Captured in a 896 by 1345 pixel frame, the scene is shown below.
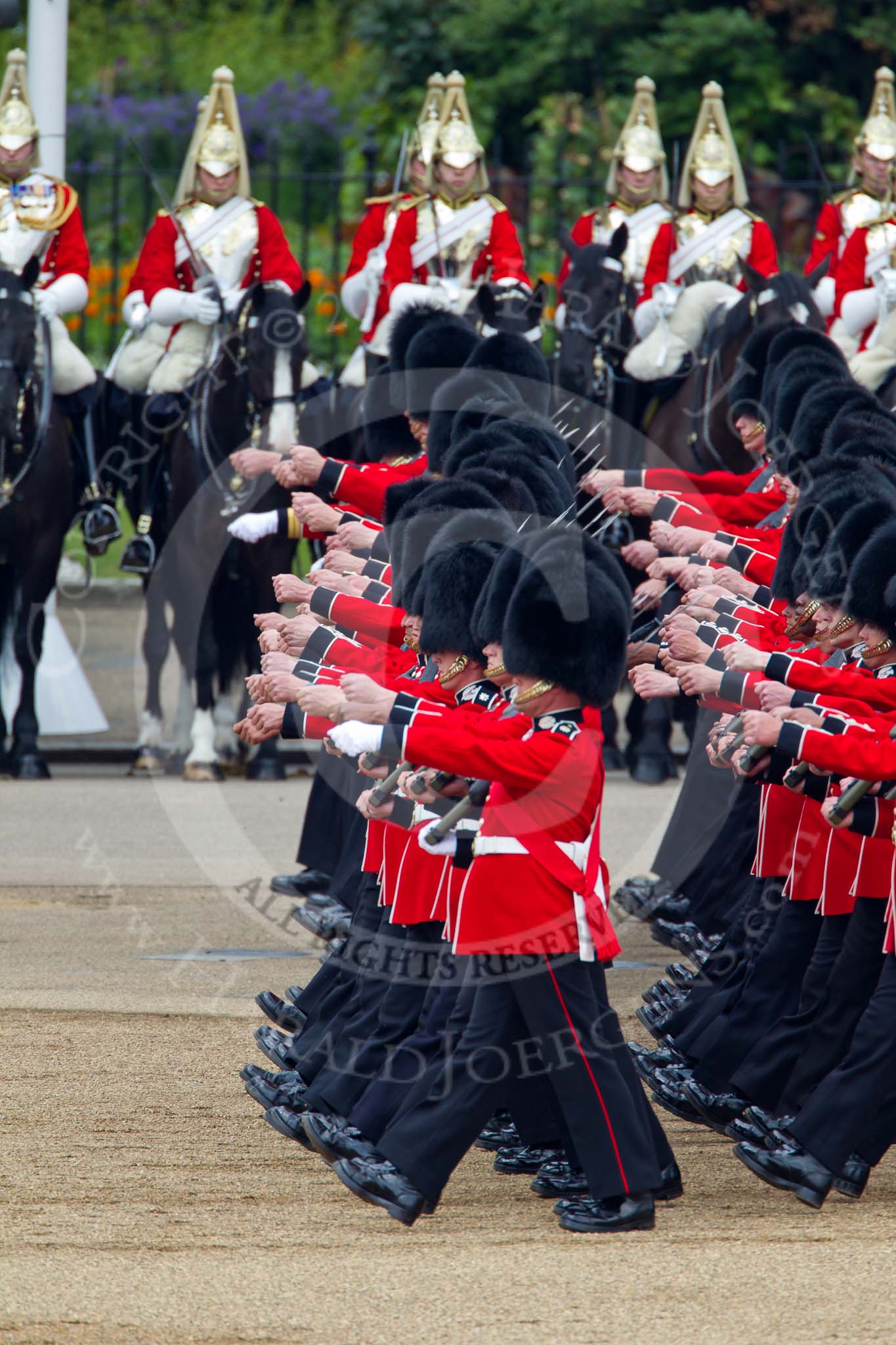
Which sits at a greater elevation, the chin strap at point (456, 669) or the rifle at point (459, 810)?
the chin strap at point (456, 669)

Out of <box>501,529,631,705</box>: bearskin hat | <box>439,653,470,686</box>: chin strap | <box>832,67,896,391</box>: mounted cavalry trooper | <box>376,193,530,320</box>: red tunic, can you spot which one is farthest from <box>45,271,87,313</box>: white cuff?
<box>501,529,631,705</box>: bearskin hat

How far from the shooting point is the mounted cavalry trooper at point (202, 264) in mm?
9422

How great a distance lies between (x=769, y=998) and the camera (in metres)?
5.06

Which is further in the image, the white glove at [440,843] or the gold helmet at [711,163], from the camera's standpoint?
the gold helmet at [711,163]

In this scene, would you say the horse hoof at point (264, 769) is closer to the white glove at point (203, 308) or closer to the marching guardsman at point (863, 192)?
the white glove at point (203, 308)

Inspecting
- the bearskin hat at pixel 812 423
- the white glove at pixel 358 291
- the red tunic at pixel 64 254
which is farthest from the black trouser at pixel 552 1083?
the white glove at pixel 358 291

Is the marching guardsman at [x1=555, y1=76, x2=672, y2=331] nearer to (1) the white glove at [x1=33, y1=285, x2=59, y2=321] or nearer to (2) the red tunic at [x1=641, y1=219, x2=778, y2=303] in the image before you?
(2) the red tunic at [x1=641, y1=219, x2=778, y2=303]

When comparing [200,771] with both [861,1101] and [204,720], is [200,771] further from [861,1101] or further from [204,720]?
[861,1101]

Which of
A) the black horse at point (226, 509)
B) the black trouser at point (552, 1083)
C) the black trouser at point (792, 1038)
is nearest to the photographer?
the black trouser at point (552, 1083)

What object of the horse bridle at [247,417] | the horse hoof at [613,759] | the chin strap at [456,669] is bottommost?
the horse hoof at [613,759]

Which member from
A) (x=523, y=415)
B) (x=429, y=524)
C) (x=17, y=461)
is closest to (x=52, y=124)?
(x=17, y=461)

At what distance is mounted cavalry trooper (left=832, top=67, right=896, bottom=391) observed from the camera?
939 cm

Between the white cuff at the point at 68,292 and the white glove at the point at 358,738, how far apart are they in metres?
5.43

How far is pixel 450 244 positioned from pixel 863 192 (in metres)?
1.97
